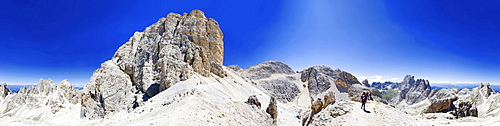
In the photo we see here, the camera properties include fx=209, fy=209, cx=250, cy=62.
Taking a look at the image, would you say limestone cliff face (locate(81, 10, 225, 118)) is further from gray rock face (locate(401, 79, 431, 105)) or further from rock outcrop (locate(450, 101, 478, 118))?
gray rock face (locate(401, 79, 431, 105))

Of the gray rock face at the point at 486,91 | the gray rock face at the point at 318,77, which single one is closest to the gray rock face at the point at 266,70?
the gray rock face at the point at 318,77

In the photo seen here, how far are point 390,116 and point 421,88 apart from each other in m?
190

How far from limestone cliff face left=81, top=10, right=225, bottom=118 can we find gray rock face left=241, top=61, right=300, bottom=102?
3373 centimetres

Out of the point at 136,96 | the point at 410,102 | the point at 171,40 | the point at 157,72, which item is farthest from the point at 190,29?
the point at 410,102

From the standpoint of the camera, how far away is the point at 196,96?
29188 millimetres

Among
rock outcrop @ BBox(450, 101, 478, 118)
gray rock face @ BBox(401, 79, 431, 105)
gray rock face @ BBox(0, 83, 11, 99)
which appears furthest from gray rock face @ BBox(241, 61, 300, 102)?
gray rock face @ BBox(0, 83, 11, 99)

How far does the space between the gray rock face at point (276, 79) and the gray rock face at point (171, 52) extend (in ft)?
102

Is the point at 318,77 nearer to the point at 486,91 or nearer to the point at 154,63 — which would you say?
the point at 486,91

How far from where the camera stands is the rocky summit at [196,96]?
1939cm

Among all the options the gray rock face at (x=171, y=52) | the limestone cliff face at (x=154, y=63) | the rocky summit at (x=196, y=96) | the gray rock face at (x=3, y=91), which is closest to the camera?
the rocky summit at (x=196, y=96)

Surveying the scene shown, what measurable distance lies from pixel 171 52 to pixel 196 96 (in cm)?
2907

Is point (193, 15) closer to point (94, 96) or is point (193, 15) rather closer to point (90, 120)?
point (94, 96)

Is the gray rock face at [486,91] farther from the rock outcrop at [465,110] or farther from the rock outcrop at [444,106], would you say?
the rock outcrop at [465,110]

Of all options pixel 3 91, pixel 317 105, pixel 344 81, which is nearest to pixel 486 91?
pixel 344 81
